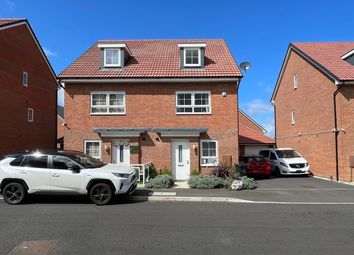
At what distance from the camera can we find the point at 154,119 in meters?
18.9

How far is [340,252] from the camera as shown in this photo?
6113 millimetres

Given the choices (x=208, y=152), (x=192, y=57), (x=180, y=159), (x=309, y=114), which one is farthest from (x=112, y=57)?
(x=309, y=114)

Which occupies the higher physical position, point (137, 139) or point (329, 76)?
point (329, 76)

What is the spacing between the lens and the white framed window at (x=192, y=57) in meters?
19.9


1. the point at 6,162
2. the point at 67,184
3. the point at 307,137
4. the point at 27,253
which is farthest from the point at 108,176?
the point at 307,137

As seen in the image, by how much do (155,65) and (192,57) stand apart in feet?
7.04

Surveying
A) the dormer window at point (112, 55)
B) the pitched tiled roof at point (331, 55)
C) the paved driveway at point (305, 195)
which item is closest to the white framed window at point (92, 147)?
the dormer window at point (112, 55)

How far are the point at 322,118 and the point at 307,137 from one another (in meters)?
2.80

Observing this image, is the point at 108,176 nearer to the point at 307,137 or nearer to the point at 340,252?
the point at 340,252

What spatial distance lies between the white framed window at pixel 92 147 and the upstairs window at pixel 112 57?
4408 mm

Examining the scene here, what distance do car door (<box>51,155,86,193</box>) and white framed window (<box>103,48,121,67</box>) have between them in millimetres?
9471

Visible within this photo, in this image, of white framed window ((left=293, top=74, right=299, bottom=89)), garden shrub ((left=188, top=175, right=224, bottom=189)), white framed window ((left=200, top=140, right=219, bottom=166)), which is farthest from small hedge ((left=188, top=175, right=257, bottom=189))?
white framed window ((left=293, top=74, right=299, bottom=89))

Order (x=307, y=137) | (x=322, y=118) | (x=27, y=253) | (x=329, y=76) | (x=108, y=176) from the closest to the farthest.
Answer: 1. (x=27, y=253)
2. (x=108, y=176)
3. (x=329, y=76)
4. (x=322, y=118)
5. (x=307, y=137)

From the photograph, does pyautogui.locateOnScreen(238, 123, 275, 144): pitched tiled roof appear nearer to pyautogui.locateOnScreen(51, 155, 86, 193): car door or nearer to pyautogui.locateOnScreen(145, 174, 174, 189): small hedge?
pyautogui.locateOnScreen(145, 174, 174, 189): small hedge
